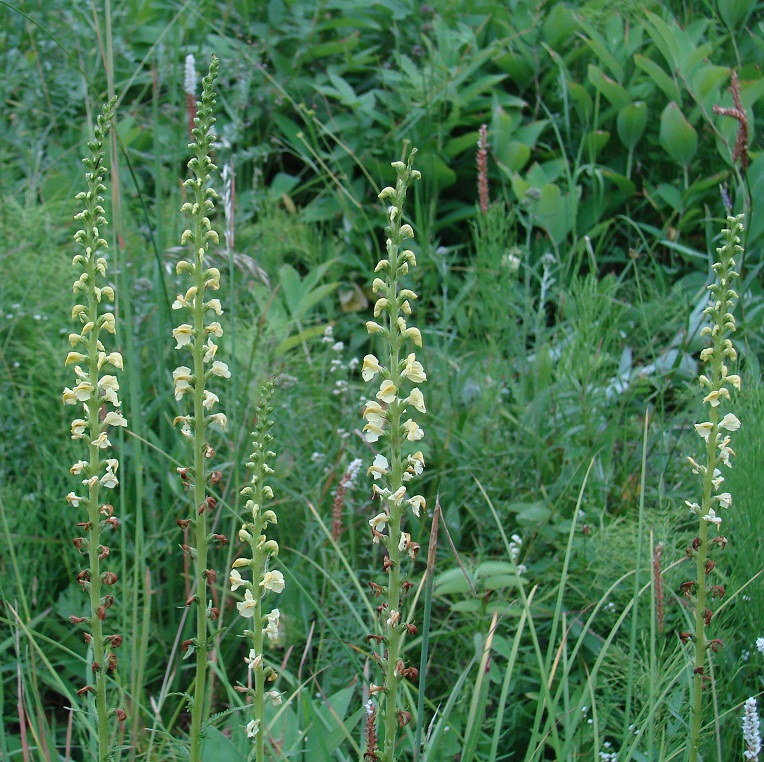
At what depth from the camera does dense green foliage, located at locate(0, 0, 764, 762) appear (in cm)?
251

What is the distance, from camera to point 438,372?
387 centimetres

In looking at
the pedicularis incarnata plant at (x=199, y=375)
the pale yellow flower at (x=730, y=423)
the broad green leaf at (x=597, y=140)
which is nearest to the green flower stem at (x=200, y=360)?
the pedicularis incarnata plant at (x=199, y=375)

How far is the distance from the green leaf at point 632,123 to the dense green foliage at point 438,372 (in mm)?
19

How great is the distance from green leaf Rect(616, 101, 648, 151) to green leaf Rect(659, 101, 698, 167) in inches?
6.6

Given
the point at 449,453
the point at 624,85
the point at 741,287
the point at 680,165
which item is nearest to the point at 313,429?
the point at 449,453

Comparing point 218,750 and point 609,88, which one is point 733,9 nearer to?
point 609,88

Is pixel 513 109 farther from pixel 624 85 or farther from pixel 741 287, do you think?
pixel 741 287

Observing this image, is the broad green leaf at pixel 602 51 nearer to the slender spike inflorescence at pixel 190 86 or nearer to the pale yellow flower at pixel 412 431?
the slender spike inflorescence at pixel 190 86

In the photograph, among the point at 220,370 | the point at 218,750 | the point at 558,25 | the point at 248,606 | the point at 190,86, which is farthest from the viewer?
the point at 558,25

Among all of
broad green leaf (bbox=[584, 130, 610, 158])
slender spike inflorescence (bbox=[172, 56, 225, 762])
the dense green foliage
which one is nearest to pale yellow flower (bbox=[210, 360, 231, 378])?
slender spike inflorescence (bbox=[172, 56, 225, 762])

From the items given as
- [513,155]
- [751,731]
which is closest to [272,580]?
[751,731]

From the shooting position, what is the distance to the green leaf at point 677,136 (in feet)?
14.4

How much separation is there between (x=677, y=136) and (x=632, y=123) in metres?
0.30

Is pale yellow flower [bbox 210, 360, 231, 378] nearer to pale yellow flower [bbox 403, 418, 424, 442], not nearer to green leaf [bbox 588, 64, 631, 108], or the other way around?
pale yellow flower [bbox 403, 418, 424, 442]
